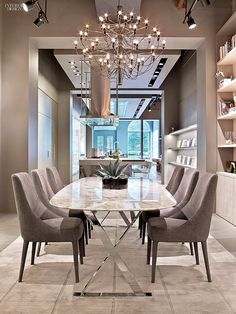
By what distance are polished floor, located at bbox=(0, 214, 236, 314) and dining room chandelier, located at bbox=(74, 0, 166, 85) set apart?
2.52 m

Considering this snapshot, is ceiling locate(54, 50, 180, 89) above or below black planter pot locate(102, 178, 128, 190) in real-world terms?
above

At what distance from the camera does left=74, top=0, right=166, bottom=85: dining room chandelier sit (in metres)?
4.39

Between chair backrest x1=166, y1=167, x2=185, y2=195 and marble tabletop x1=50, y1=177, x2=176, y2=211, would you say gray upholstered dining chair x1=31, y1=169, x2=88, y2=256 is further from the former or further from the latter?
chair backrest x1=166, y1=167, x2=185, y2=195

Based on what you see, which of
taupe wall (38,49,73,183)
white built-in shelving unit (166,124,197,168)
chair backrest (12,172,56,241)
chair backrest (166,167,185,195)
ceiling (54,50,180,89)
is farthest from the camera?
taupe wall (38,49,73,183)

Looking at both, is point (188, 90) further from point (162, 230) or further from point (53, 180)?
point (162, 230)

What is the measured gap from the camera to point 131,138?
66.2 ft

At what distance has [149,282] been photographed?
266 cm

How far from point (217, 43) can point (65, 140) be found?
18.3 feet

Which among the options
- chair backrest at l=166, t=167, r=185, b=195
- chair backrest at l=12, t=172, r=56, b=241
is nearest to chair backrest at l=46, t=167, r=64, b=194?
chair backrest at l=12, t=172, r=56, b=241

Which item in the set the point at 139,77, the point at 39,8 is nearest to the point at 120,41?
the point at 39,8

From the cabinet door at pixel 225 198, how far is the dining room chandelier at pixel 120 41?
2.23 m

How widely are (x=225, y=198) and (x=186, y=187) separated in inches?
76.5

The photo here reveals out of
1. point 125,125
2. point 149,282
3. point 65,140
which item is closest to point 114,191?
point 149,282

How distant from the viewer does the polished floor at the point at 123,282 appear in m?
2.25
